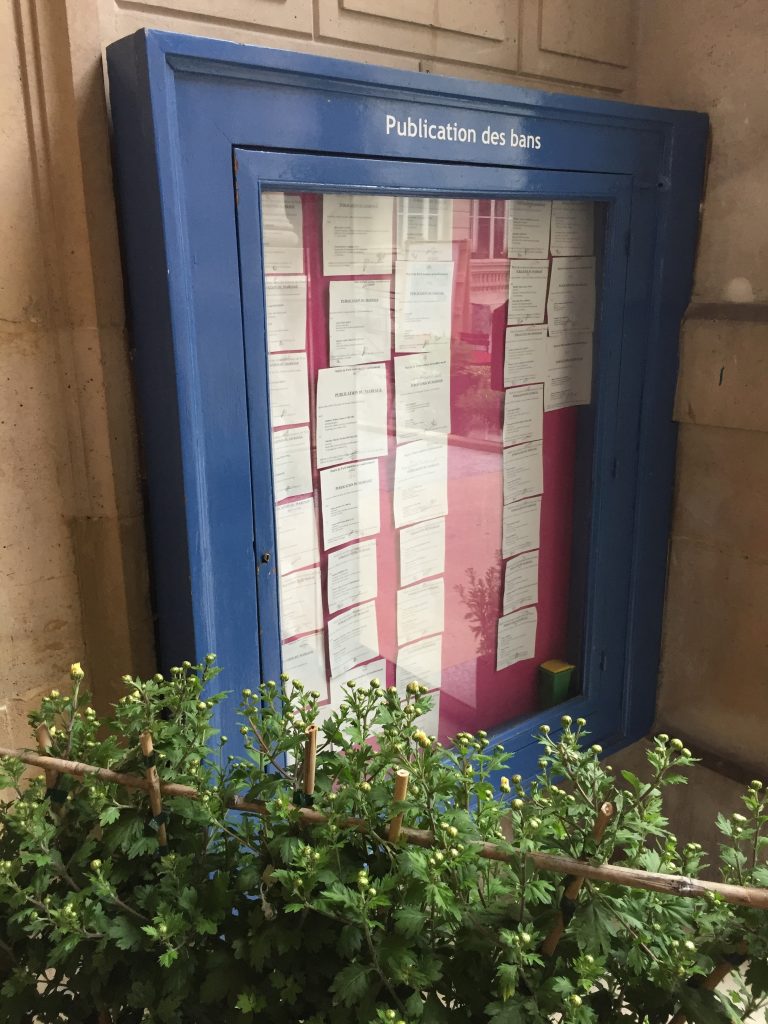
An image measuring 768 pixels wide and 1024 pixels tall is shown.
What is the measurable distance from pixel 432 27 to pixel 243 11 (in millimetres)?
596

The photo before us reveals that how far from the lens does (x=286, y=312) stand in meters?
2.13

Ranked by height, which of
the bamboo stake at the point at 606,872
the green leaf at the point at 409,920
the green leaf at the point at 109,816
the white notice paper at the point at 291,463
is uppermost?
the white notice paper at the point at 291,463

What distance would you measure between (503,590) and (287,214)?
55.9 inches

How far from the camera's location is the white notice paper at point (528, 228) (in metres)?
2.55

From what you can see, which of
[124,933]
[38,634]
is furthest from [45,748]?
[38,634]

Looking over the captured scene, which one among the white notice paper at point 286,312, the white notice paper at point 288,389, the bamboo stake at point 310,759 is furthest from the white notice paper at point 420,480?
the bamboo stake at point 310,759

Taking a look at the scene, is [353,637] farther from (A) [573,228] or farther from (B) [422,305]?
(A) [573,228]

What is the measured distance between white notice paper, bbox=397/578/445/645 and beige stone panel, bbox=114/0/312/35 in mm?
1516

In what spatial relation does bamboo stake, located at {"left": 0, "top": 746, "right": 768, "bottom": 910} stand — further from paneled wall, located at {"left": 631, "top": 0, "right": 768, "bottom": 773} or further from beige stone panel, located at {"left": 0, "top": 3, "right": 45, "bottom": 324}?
paneled wall, located at {"left": 631, "top": 0, "right": 768, "bottom": 773}

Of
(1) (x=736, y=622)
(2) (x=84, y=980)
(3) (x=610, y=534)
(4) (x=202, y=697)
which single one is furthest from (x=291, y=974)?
(1) (x=736, y=622)

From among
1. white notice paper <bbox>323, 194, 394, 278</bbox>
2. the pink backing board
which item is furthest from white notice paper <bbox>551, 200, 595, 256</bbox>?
white notice paper <bbox>323, 194, 394, 278</bbox>

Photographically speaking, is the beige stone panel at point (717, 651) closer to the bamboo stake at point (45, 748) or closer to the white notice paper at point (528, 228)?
the white notice paper at point (528, 228)

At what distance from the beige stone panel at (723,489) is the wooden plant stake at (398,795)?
6.56ft

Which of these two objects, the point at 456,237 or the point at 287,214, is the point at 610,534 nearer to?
the point at 456,237
